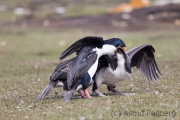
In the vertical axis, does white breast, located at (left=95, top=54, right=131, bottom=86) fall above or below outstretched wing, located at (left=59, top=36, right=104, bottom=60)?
below

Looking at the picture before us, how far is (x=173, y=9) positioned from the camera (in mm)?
34875

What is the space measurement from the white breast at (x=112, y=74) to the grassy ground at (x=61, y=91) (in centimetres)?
45

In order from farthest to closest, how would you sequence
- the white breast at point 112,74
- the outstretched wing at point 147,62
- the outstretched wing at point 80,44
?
the outstretched wing at point 147,62 < the white breast at point 112,74 < the outstretched wing at point 80,44

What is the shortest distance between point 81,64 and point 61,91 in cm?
255

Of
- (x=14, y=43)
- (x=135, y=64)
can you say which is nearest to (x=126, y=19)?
(x=14, y=43)

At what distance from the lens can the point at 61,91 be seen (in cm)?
1272

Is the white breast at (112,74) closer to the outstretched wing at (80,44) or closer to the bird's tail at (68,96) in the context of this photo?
the outstretched wing at (80,44)

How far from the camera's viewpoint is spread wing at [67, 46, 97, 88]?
33.6 feet

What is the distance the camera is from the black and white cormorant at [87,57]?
10.3m

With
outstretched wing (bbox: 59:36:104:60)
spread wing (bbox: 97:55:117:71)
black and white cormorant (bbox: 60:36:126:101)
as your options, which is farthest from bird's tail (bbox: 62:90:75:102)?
spread wing (bbox: 97:55:117:71)

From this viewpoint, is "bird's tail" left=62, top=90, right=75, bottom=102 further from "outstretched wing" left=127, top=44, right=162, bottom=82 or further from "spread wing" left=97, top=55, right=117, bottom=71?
"outstretched wing" left=127, top=44, right=162, bottom=82

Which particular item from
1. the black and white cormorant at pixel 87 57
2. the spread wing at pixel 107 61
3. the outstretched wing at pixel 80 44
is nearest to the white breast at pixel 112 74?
the spread wing at pixel 107 61

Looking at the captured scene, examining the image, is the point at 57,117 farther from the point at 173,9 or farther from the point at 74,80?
the point at 173,9

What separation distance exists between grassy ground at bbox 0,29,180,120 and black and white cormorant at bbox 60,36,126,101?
0.52 m
